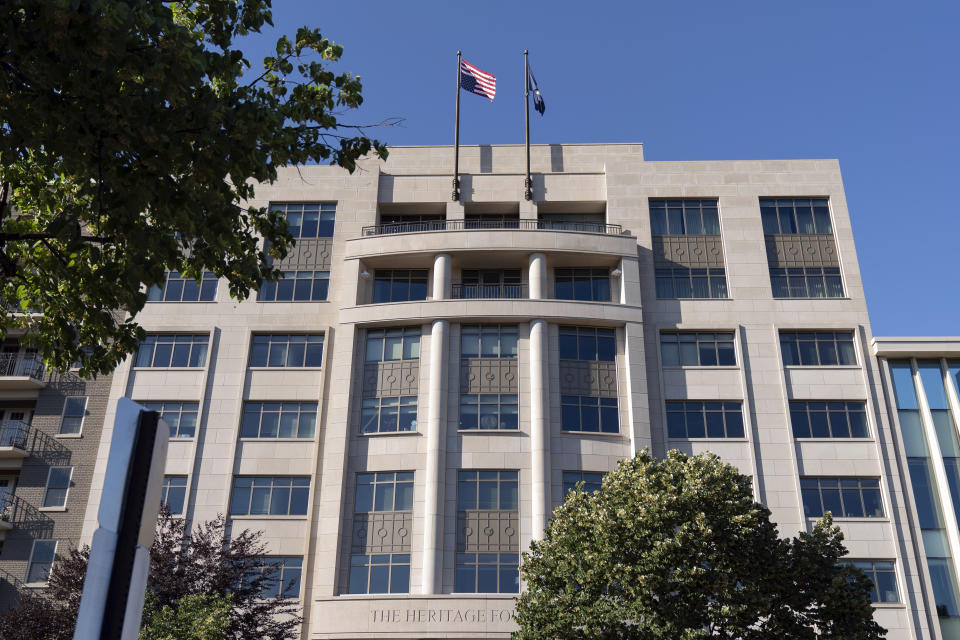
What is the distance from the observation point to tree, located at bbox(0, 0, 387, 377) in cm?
968

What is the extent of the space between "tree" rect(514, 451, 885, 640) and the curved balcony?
16554mm

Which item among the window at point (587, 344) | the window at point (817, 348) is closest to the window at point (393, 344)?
the window at point (587, 344)

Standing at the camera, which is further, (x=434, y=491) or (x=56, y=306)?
(x=434, y=491)

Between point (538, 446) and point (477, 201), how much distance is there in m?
14.1

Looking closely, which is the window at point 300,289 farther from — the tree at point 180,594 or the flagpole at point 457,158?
the tree at point 180,594

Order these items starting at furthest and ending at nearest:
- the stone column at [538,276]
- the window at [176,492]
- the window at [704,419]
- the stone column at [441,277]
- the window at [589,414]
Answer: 1. the stone column at [441,277]
2. the stone column at [538,276]
3. the window at [704,419]
4. the window at [589,414]
5. the window at [176,492]

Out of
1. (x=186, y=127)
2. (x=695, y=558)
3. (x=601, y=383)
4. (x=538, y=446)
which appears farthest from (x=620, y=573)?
(x=186, y=127)

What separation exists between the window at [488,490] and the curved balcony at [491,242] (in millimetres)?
10934

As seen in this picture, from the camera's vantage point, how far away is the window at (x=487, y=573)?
34.1m

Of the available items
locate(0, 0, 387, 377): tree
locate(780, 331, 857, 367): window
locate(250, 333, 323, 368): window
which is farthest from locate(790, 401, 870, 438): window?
locate(0, 0, 387, 377): tree

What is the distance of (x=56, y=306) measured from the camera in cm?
1282

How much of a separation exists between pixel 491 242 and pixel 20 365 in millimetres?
23494

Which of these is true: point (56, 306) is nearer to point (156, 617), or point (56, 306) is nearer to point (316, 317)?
point (156, 617)

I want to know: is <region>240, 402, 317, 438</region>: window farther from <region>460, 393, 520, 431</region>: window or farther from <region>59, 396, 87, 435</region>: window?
<region>59, 396, 87, 435</region>: window
